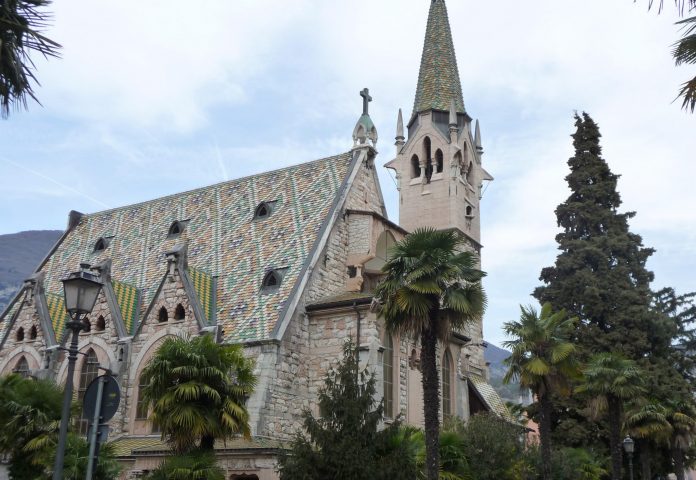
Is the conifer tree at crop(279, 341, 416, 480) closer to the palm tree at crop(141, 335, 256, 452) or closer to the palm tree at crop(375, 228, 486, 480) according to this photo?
the palm tree at crop(141, 335, 256, 452)

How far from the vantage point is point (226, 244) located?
101 ft

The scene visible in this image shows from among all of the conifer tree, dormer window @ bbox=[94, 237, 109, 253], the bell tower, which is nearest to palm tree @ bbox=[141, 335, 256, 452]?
the conifer tree

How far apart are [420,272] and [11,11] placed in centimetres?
1177

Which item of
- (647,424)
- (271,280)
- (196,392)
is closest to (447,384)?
(271,280)

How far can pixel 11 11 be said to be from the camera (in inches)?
412

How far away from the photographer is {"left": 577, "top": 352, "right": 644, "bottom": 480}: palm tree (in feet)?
91.1

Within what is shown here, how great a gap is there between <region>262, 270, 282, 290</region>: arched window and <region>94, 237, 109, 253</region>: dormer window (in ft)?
38.8

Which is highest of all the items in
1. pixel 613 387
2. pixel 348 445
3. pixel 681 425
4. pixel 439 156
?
pixel 439 156

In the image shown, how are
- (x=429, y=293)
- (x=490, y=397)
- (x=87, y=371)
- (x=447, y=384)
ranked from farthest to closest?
1. (x=490, y=397)
2. (x=447, y=384)
3. (x=87, y=371)
4. (x=429, y=293)

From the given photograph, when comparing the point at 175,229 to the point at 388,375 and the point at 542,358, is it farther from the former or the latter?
the point at 542,358

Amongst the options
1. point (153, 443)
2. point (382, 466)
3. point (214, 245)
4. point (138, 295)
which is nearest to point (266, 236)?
point (214, 245)

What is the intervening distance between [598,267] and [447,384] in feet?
42.6

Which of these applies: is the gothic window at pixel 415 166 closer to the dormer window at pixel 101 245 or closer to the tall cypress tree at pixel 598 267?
the tall cypress tree at pixel 598 267

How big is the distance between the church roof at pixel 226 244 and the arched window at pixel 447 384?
6.85 metres
